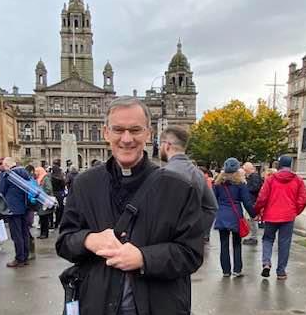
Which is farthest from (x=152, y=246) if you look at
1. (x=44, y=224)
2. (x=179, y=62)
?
(x=179, y=62)

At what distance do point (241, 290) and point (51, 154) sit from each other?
110m

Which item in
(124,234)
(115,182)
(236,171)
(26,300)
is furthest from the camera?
(236,171)

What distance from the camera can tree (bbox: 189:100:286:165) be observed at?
5912 cm

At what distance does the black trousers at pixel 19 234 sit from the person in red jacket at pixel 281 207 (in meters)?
4.02

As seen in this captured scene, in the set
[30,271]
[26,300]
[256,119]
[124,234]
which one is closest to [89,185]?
[124,234]

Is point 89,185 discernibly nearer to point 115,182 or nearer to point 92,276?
point 115,182

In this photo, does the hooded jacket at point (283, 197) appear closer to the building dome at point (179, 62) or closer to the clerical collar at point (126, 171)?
the clerical collar at point (126, 171)

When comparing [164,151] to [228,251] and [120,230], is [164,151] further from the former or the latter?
[120,230]

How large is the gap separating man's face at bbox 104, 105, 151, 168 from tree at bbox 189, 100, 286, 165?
5708 centimetres

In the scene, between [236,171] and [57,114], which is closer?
[236,171]

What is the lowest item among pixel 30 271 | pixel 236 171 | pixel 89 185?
pixel 30 271

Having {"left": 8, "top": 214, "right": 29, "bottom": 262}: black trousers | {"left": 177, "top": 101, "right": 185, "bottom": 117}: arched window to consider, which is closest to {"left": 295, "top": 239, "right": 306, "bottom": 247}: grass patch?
{"left": 8, "top": 214, "right": 29, "bottom": 262}: black trousers

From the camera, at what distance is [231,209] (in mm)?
7277

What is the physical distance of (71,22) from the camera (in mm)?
127062
